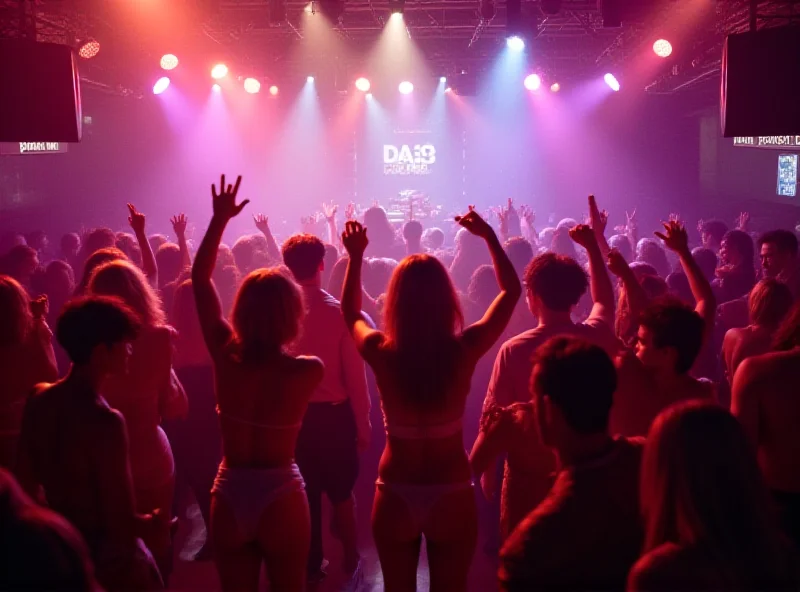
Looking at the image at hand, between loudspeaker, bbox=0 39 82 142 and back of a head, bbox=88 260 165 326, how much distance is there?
276cm

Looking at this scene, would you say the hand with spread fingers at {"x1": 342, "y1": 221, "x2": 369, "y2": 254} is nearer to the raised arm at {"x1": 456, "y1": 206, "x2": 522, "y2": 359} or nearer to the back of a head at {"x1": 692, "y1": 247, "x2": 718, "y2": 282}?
the raised arm at {"x1": 456, "y1": 206, "x2": 522, "y2": 359}

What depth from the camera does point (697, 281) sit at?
3301 millimetres

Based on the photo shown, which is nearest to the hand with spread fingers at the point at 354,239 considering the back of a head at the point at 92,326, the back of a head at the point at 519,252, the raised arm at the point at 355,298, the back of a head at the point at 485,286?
the raised arm at the point at 355,298

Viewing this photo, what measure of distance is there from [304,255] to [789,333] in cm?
208

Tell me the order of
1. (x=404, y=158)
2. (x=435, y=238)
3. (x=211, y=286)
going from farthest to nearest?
(x=404, y=158) < (x=435, y=238) < (x=211, y=286)

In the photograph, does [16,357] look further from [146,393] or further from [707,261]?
[707,261]

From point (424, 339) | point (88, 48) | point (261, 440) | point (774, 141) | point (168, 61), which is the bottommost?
point (261, 440)

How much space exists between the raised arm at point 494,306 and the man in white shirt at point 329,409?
0.93 metres

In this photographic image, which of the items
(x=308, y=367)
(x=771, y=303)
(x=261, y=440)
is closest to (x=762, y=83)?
(x=771, y=303)

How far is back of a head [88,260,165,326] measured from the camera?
3.26 meters

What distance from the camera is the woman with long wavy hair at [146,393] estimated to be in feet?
10.1

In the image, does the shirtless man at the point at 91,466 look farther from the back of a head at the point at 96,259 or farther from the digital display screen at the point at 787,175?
the digital display screen at the point at 787,175

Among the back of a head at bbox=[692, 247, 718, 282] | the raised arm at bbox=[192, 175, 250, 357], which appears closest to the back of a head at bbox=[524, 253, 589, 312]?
the raised arm at bbox=[192, 175, 250, 357]

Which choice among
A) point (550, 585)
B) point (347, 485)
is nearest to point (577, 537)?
point (550, 585)
